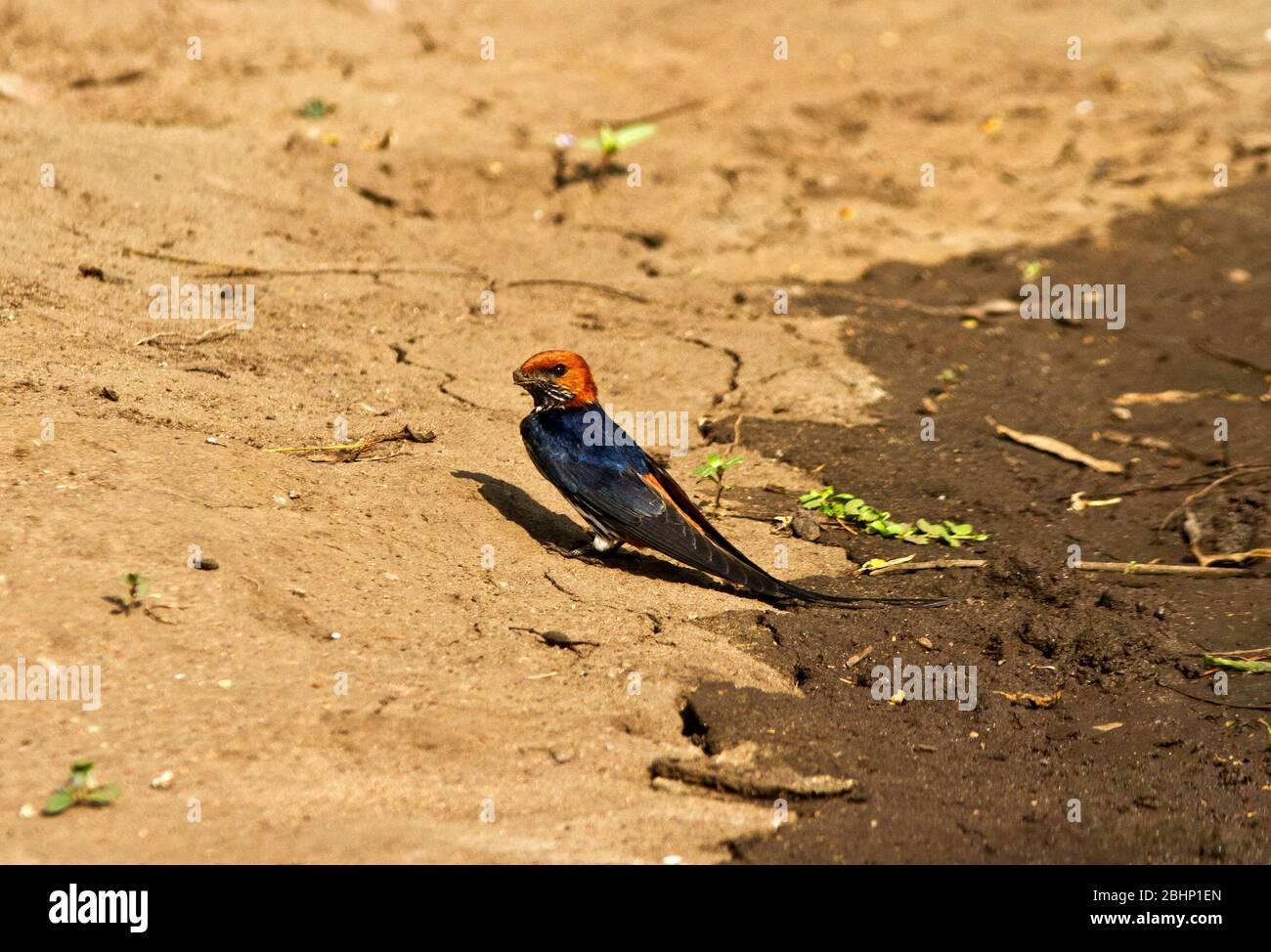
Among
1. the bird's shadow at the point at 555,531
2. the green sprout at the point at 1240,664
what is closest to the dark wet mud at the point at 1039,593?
the green sprout at the point at 1240,664

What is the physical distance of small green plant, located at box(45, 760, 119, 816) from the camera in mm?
2939

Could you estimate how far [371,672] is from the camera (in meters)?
3.72

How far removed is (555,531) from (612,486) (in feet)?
1.56

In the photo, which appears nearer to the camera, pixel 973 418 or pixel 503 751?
pixel 503 751

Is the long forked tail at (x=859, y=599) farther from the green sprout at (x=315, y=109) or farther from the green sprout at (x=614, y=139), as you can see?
the green sprout at (x=315, y=109)

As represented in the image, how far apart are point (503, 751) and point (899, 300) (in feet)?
16.5

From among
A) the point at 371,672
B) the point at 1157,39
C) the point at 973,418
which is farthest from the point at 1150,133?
the point at 371,672

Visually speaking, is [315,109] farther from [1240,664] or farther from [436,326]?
[1240,664]

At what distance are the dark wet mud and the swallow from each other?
0.74 ft

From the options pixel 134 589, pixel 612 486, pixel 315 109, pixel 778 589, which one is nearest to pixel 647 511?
pixel 612 486

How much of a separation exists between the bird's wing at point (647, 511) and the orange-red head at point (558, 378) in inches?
11.4

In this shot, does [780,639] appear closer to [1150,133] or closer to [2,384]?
[2,384]

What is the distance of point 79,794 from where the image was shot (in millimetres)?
2984
